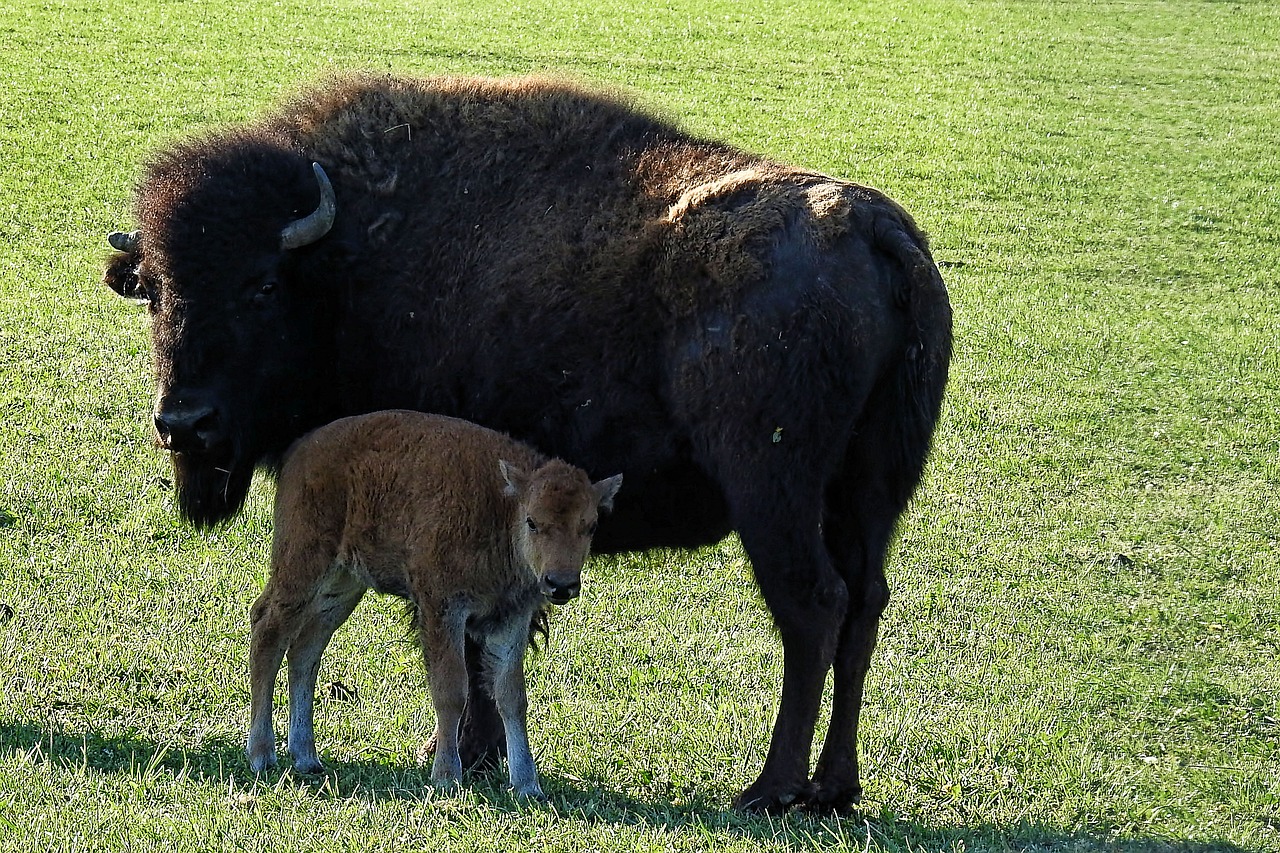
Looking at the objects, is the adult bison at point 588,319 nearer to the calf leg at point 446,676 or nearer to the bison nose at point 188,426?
the bison nose at point 188,426

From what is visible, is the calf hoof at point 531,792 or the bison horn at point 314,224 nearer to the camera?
the calf hoof at point 531,792

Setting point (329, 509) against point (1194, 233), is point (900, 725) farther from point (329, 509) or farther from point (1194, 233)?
point (1194, 233)

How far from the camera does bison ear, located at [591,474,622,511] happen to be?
557 cm

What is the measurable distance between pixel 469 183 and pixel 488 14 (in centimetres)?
2277

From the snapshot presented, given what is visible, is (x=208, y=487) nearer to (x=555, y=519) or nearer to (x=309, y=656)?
(x=309, y=656)

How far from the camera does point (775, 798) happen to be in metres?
5.77

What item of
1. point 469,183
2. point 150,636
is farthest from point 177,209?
point 150,636

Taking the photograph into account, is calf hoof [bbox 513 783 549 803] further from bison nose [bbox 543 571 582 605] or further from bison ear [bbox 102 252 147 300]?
bison ear [bbox 102 252 147 300]

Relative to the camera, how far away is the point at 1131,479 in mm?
11305

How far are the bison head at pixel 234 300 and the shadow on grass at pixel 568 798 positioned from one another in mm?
1177

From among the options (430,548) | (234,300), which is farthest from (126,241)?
(430,548)

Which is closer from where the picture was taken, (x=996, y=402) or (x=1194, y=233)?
(x=996, y=402)

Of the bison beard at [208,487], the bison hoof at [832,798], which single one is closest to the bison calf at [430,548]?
the bison beard at [208,487]

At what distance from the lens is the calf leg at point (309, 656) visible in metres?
5.92
